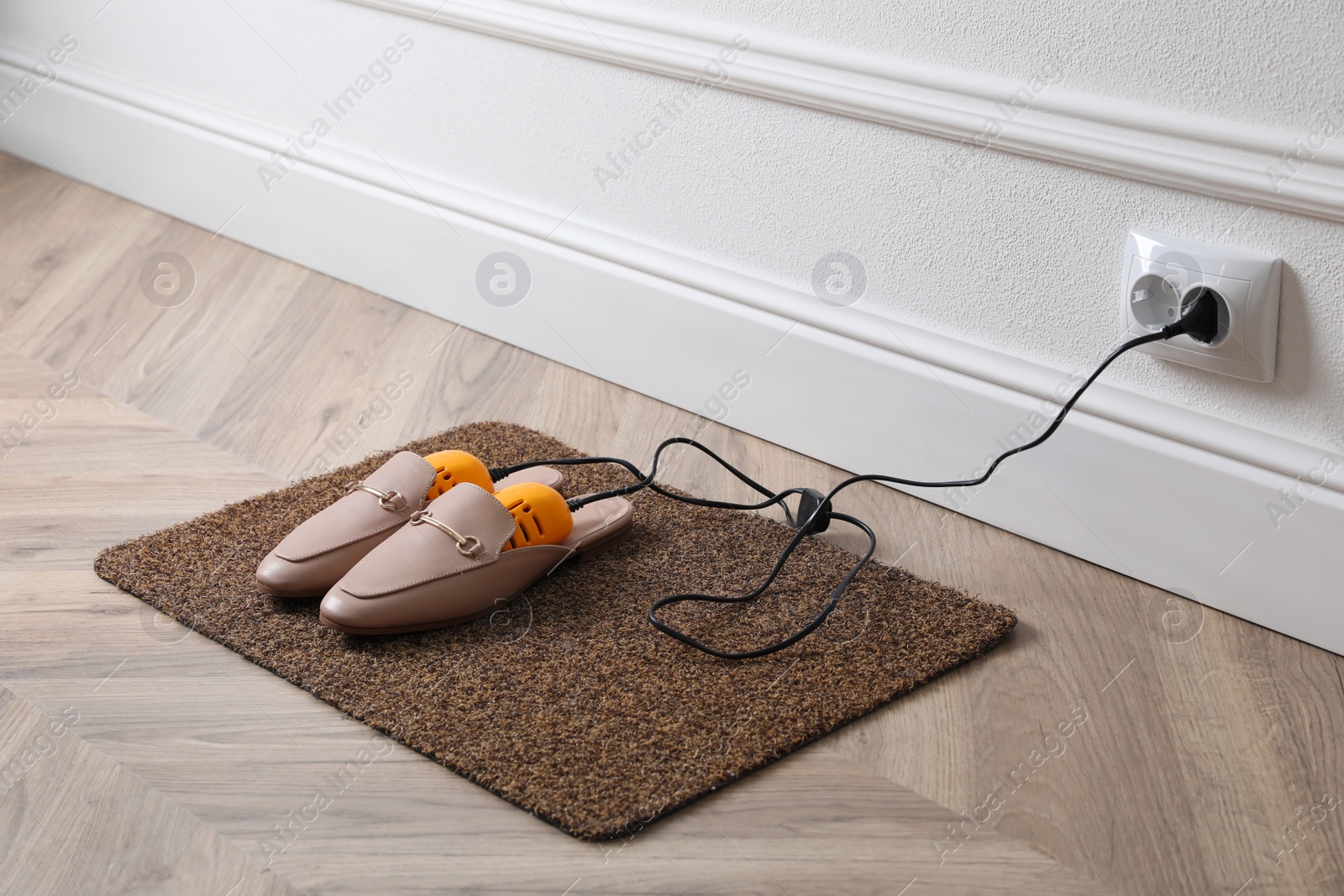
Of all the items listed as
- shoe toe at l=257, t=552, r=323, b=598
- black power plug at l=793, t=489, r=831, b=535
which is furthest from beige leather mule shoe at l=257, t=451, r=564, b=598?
black power plug at l=793, t=489, r=831, b=535

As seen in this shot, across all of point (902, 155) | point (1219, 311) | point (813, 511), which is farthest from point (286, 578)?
point (1219, 311)

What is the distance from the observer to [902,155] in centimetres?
101

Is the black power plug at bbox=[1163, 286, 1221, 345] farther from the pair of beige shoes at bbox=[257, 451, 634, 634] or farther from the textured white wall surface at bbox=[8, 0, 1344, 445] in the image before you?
the pair of beige shoes at bbox=[257, 451, 634, 634]

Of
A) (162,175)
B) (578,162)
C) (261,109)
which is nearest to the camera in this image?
(578,162)

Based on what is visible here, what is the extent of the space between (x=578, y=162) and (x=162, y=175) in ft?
2.47

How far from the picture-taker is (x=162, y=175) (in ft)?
5.40

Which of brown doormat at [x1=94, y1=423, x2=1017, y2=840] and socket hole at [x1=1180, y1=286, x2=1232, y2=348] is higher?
socket hole at [x1=1180, y1=286, x2=1232, y2=348]

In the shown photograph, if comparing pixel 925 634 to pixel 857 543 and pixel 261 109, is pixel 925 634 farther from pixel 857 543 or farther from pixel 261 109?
pixel 261 109

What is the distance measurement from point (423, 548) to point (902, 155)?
54 centimetres

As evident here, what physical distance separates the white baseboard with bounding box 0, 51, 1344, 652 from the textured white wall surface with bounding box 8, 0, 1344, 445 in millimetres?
30

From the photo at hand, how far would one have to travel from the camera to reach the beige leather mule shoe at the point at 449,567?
2.72 ft

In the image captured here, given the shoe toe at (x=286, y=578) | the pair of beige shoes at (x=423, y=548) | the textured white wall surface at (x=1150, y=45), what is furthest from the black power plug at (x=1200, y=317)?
the shoe toe at (x=286, y=578)

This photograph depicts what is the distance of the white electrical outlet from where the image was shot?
84 cm

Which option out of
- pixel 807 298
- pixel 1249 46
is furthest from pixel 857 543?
pixel 1249 46
